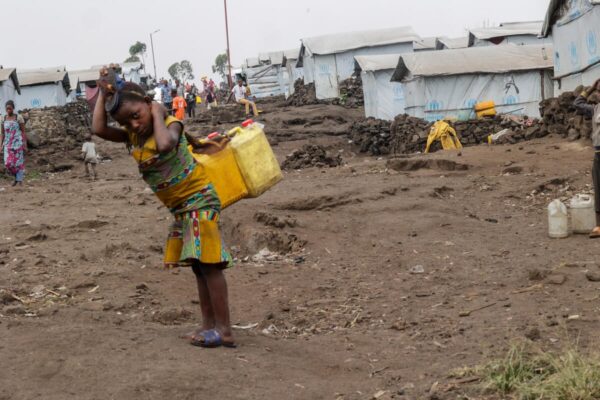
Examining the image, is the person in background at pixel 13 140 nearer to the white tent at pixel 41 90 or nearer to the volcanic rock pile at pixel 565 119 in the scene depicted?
the volcanic rock pile at pixel 565 119

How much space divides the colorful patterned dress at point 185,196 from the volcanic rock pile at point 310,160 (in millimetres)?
11821

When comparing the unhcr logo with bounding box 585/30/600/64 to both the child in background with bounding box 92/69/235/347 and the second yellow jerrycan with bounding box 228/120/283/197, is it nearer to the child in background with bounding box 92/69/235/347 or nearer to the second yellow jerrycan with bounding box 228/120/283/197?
the second yellow jerrycan with bounding box 228/120/283/197

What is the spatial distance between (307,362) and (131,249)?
4017mm

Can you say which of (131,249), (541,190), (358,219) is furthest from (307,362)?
(541,190)

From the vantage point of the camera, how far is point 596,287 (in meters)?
5.39

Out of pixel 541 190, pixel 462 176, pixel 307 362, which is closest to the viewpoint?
pixel 307 362

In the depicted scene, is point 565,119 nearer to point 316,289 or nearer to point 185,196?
point 316,289

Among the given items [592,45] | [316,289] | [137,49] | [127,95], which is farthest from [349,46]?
[137,49]

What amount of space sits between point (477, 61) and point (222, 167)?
1729cm

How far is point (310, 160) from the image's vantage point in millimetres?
16453

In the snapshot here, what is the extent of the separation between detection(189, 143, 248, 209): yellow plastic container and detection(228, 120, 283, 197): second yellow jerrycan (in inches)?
1.5

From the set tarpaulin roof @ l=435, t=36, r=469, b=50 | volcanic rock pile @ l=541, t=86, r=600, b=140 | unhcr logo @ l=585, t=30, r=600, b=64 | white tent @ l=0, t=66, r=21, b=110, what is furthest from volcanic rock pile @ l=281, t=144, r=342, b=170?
tarpaulin roof @ l=435, t=36, r=469, b=50

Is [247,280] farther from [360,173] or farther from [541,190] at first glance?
[360,173]

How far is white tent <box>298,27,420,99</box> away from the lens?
110 feet
